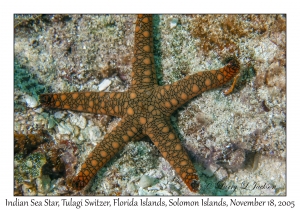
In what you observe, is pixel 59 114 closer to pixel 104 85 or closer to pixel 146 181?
pixel 104 85

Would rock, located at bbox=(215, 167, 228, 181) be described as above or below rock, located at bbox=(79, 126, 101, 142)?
below

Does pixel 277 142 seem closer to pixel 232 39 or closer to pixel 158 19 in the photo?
pixel 232 39

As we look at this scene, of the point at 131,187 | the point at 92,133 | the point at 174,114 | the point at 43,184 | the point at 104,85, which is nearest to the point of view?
the point at 131,187

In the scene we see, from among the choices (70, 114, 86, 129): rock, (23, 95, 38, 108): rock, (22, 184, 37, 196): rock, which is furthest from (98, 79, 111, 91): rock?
(22, 184, 37, 196): rock

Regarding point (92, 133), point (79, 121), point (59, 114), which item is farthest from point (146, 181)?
point (59, 114)

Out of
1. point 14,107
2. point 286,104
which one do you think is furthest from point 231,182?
point 14,107

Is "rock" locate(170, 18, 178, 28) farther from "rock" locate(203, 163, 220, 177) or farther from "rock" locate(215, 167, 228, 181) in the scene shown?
"rock" locate(215, 167, 228, 181)

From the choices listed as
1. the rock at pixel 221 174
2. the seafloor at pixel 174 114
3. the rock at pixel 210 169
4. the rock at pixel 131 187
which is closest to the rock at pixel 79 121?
the seafloor at pixel 174 114

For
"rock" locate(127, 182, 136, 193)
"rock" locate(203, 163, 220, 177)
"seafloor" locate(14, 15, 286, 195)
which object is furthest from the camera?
"rock" locate(203, 163, 220, 177)

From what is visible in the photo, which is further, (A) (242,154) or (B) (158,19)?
(B) (158,19)
